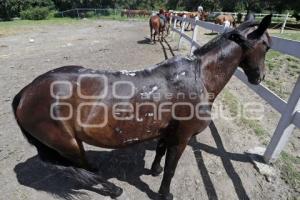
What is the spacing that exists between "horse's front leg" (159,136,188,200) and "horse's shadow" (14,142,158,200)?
0.16 metres

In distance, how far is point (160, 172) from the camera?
3186 millimetres

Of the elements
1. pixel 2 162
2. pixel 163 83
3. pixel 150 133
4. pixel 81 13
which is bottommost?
pixel 81 13

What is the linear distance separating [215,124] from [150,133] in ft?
7.28

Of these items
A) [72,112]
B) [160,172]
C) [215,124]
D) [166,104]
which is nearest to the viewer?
[72,112]

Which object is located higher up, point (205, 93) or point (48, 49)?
point (205, 93)

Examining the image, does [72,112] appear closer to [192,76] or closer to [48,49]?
[192,76]

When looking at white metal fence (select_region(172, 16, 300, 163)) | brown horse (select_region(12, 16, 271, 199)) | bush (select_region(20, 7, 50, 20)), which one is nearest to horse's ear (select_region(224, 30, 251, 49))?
brown horse (select_region(12, 16, 271, 199))

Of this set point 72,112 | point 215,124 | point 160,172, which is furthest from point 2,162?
point 215,124

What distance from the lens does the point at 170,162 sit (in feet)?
8.50

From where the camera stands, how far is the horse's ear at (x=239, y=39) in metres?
2.30

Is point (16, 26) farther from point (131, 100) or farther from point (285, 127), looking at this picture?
point (285, 127)

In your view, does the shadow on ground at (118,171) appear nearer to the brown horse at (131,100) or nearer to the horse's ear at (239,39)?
the brown horse at (131,100)

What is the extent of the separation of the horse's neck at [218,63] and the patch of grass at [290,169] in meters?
1.59

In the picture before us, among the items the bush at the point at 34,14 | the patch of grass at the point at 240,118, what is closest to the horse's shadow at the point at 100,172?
the patch of grass at the point at 240,118
